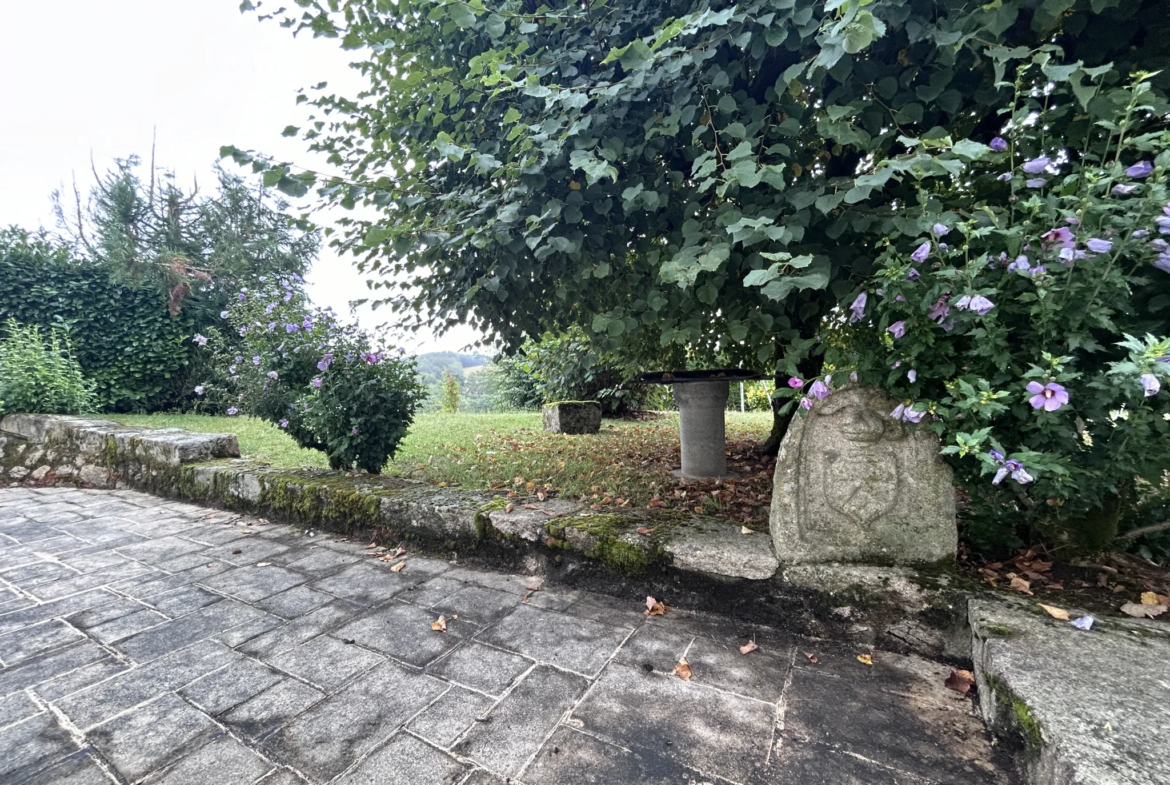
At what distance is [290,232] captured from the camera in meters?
12.1

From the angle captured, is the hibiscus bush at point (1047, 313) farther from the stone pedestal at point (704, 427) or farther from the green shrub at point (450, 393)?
the green shrub at point (450, 393)

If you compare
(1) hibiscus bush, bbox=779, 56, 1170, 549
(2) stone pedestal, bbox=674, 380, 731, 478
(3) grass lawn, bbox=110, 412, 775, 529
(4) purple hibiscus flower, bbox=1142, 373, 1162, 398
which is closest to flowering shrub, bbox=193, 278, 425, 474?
(3) grass lawn, bbox=110, 412, 775, 529

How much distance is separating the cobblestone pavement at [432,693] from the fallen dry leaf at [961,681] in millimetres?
34

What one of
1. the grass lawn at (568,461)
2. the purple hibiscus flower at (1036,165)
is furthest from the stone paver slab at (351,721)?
the purple hibiscus flower at (1036,165)

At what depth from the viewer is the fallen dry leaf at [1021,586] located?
67.8 inches

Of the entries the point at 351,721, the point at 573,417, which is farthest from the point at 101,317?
the point at 351,721

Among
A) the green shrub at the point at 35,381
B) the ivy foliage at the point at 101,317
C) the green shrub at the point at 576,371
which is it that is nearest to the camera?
the green shrub at the point at 576,371

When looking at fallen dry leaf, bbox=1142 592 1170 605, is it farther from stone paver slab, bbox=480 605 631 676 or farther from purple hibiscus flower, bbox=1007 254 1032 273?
stone paver slab, bbox=480 605 631 676

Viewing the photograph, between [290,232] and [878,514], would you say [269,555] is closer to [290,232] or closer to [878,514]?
[878,514]

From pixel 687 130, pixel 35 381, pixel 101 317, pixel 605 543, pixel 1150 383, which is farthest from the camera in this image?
pixel 101 317

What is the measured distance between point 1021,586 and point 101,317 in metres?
12.5

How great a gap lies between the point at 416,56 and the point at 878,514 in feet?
10.1

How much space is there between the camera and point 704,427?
4172mm

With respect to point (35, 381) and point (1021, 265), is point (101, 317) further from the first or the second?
point (1021, 265)
